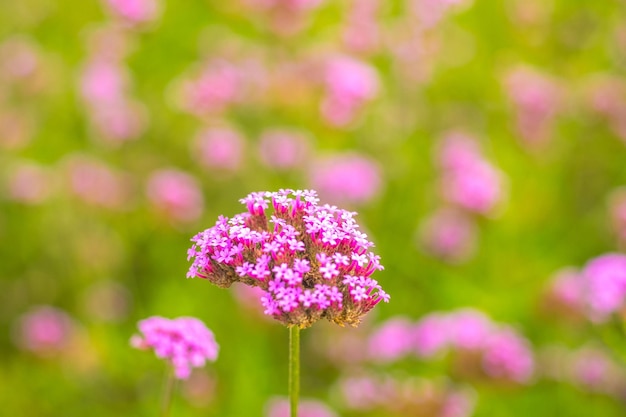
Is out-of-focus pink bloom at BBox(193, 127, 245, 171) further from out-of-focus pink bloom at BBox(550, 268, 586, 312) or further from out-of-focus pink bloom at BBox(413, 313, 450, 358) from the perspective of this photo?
out-of-focus pink bloom at BBox(550, 268, 586, 312)

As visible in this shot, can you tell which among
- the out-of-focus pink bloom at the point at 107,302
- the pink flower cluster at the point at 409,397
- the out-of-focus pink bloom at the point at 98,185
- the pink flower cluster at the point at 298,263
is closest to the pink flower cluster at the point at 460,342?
the pink flower cluster at the point at 409,397

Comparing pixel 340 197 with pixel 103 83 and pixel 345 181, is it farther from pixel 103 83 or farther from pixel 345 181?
pixel 103 83

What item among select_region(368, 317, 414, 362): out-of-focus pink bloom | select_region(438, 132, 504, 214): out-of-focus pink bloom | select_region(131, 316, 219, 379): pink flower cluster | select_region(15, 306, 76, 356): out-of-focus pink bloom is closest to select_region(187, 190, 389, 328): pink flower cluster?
select_region(131, 316, 219, 379): pink flower cluster

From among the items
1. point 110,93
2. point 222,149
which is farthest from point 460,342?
point 110,93

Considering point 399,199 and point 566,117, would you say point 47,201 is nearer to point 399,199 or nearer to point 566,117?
point 399,199

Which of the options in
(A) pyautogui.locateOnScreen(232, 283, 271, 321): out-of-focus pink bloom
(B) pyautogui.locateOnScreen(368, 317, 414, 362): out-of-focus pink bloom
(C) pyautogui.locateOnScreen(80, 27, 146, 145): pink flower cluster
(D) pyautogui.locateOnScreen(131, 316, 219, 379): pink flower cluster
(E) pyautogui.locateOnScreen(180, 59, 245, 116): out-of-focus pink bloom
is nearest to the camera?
(D) pyautogui.locateOnScreen(131, 316, 219, 379): pink flower cluster

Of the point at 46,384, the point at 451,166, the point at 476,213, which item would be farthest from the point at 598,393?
the point at 46,384

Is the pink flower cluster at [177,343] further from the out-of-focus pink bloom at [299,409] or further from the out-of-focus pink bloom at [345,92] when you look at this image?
the out-of-focus pink bloom at [345,92]
